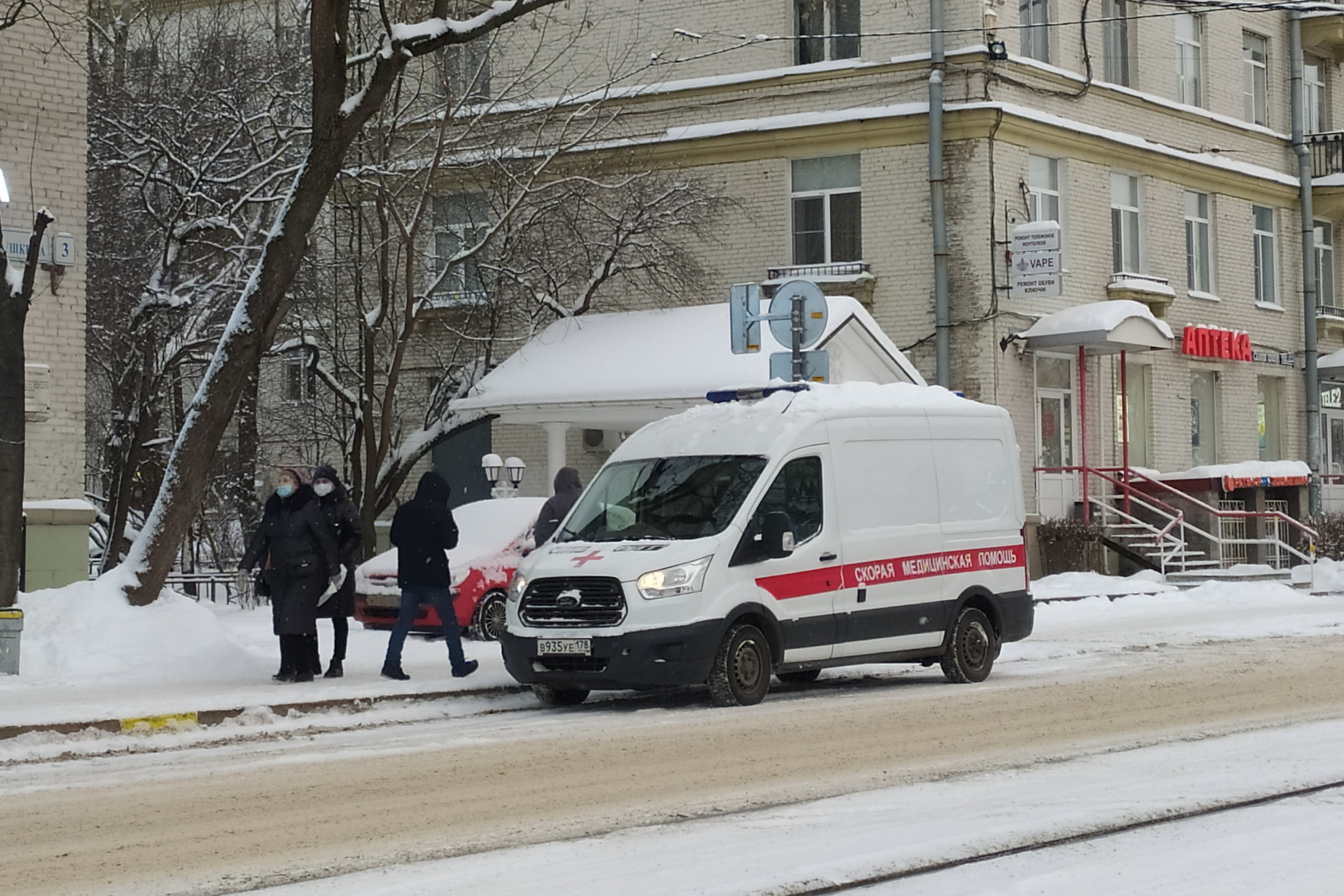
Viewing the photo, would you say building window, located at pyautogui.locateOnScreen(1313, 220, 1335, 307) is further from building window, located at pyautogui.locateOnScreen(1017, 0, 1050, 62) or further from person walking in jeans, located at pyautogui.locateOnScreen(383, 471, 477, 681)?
person walking in jeans, located at pyautogui.locateOnScreen(383, 471, 477, 681)

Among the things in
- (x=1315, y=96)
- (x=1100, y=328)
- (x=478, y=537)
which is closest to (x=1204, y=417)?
(x=1100, y=328)

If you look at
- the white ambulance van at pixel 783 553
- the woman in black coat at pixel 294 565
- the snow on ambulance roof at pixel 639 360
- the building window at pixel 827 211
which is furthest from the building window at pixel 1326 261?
the woman in black coat at pixel 294 565

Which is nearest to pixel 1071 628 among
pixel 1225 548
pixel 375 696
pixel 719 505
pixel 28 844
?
pixel 719 505

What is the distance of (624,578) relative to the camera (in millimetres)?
13289

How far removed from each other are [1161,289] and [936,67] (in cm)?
668

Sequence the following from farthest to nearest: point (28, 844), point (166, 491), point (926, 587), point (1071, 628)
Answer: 1. point (1071, 628)
2. point (166, 491)
3. point (926, 587)
4. point (28, 844)

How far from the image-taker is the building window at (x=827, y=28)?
31.5 m

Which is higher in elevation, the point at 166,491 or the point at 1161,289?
the point at 1161,289

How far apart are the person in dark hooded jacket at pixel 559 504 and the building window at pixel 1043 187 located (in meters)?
15.0

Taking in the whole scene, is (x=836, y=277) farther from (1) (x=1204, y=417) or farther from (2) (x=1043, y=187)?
(1) (x=1204, y=417)

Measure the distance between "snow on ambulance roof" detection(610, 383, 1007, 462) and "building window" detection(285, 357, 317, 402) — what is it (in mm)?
16934

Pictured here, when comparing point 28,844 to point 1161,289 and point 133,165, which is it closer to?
point 133,165

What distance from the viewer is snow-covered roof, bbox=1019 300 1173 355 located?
1191 inches

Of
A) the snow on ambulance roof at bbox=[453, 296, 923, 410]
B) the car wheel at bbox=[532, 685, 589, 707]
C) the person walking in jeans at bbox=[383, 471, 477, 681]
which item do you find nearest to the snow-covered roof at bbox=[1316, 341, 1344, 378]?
the snow on ambulance roof at bbox=[453, 296, 923, 410]
